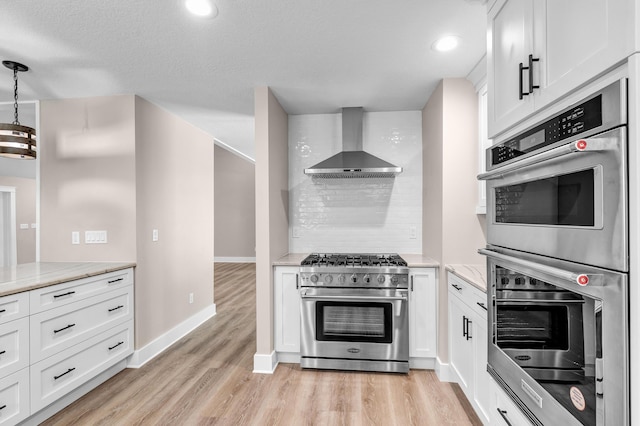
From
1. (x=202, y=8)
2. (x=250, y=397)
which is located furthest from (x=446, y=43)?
(x=250, y=397)

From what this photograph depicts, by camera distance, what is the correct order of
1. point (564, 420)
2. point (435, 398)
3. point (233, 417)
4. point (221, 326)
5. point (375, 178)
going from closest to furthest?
1. point (564, 420)
2. point (233, 417)
3. point (435, 398)
4. point (375, 178)
5. point (221, 326)

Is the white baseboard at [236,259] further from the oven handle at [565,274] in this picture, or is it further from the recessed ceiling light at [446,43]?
the oven handle at [565,274]

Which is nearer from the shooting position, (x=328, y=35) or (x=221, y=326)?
(x=328, y=35)

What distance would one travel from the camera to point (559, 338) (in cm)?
114

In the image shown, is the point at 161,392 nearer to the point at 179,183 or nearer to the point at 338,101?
the point at 179,183

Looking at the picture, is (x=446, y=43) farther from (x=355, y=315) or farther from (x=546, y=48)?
(x=355, y=315)

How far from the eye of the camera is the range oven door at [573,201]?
88cm

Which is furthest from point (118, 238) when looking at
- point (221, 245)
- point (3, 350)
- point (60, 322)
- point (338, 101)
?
point (221, 245)

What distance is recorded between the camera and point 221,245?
375 inches

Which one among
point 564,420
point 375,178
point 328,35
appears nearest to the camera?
point 564,420

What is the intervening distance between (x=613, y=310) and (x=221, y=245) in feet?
30.6

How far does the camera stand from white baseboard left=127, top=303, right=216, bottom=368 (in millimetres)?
3166

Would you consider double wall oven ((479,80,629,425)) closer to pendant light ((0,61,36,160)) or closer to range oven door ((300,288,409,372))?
range oven door ((300,288,409,372))

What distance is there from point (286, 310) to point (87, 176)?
2.23 m
